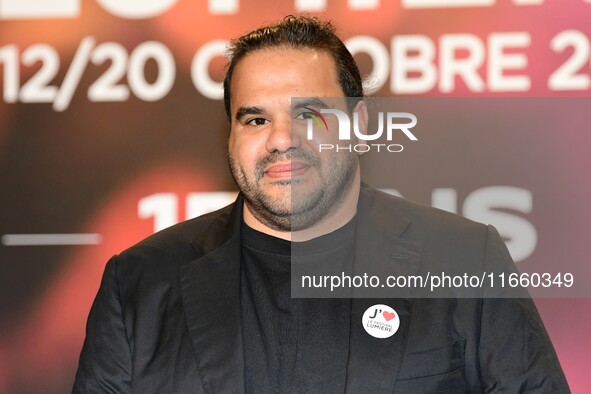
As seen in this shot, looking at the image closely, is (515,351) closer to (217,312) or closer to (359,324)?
(359,324)

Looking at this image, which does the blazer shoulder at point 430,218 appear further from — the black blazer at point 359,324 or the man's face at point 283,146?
the man's face at point 283,146

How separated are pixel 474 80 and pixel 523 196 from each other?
37cm

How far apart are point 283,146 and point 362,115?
1.13ft

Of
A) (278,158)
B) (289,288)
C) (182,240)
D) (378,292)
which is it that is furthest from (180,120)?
(378,292)

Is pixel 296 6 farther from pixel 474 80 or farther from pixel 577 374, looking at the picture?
pixel 577 374

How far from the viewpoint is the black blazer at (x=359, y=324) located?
194 centimetres

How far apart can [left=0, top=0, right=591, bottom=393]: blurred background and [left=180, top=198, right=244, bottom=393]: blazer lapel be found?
0.53 metres

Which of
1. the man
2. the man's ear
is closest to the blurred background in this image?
the man's ear

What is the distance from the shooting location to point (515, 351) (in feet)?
6.36

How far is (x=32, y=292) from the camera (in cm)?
267

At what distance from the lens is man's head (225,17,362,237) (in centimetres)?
209

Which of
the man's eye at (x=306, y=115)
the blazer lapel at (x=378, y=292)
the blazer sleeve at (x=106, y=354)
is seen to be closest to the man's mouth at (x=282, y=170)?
the man's eye at (x=306, y=115)

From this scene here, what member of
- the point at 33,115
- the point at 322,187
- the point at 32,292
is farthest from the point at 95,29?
the point at 322,187

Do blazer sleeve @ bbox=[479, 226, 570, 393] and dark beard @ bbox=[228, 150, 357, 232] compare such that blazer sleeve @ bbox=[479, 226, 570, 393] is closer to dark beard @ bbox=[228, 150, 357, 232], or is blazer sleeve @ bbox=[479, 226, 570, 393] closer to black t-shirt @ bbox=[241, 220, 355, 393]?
black t-shirt @ bbox=[241, 220, 355, 393]
